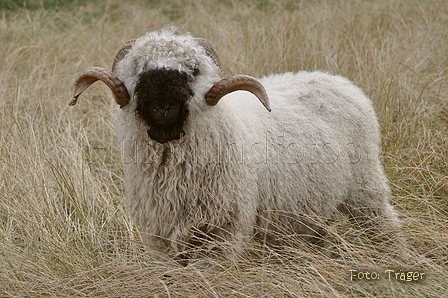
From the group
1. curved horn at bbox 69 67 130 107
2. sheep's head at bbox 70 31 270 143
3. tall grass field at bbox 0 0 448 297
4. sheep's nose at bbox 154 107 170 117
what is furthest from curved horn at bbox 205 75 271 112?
tall grass field at bbox 0 0 448 297

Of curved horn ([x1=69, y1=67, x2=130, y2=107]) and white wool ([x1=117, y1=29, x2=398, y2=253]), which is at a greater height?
curved horn ([x1=69, y1=67, x2=130, y2=107])

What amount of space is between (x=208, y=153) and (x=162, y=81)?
0.53 m

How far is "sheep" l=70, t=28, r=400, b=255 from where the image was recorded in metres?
3.28

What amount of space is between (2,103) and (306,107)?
2724 millimetres

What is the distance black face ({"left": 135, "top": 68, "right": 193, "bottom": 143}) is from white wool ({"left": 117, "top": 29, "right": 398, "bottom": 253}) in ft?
0.23

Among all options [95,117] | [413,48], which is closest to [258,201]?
[95,117]

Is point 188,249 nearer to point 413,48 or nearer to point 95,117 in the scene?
point 95,117

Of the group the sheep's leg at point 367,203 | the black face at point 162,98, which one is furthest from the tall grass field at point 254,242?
the black face at point 162,98

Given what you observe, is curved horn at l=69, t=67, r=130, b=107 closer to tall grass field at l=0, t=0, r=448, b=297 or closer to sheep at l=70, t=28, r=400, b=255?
sheep at l=70, t=28, r=400, b=255

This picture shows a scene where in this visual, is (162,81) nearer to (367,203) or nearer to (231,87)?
(231,87)

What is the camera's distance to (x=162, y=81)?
10.3 feet

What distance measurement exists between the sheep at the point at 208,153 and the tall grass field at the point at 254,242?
18cm

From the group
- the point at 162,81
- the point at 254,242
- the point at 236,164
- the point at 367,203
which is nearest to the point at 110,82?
the point at 162,81

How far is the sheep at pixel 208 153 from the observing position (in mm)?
3281
